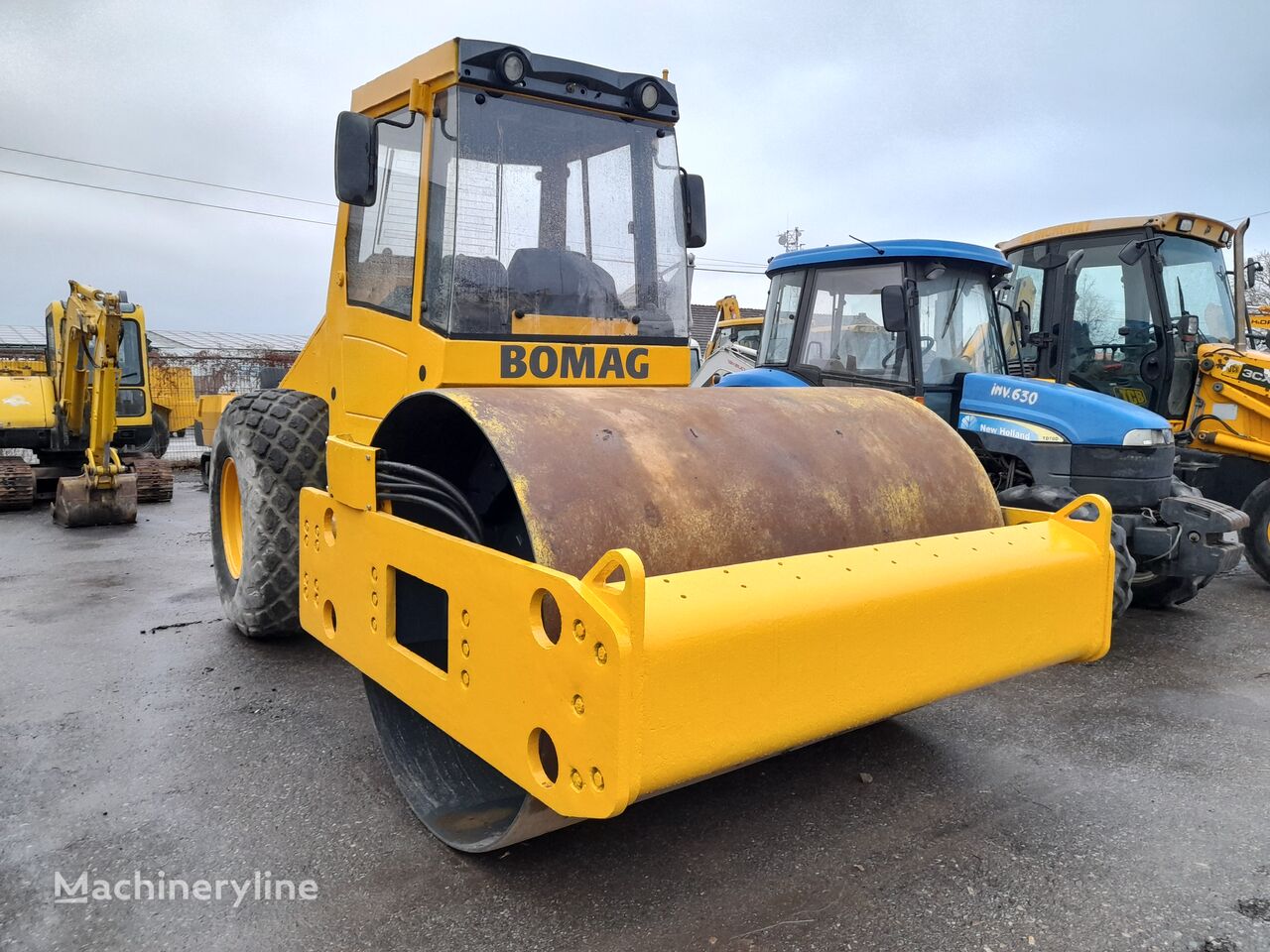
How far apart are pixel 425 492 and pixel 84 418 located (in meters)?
9.96

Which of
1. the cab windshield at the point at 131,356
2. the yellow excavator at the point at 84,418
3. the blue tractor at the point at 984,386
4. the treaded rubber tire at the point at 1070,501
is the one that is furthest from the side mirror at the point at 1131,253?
the cab windshield at the point at 131,356

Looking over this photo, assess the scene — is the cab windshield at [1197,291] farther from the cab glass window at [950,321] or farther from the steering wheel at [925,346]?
the steering wheel at [925,346]

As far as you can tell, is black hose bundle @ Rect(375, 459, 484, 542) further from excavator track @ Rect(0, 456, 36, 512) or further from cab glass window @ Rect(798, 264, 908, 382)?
excavator track @ Rect(0, 456, 36, 512)

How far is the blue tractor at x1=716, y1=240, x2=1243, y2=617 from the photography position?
5066mm

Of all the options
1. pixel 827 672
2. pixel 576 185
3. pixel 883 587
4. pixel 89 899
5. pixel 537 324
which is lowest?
pixel 89 899

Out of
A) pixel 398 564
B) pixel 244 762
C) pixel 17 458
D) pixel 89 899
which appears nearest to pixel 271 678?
pixel 244 762

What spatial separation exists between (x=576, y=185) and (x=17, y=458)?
10262 millimetres

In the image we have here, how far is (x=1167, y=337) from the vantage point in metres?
6.67

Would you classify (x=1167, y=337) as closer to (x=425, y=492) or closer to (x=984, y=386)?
(x=984, y=386)

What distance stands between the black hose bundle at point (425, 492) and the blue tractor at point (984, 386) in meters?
3.11

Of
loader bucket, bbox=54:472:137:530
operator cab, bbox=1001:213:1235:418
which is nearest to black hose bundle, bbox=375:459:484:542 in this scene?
operator cab, bbox=1001:213:1235:418

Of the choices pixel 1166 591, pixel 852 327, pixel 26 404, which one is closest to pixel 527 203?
pixel 852 327

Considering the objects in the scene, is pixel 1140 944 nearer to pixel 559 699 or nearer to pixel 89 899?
pixel 559 699

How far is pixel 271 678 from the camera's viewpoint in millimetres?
4363
